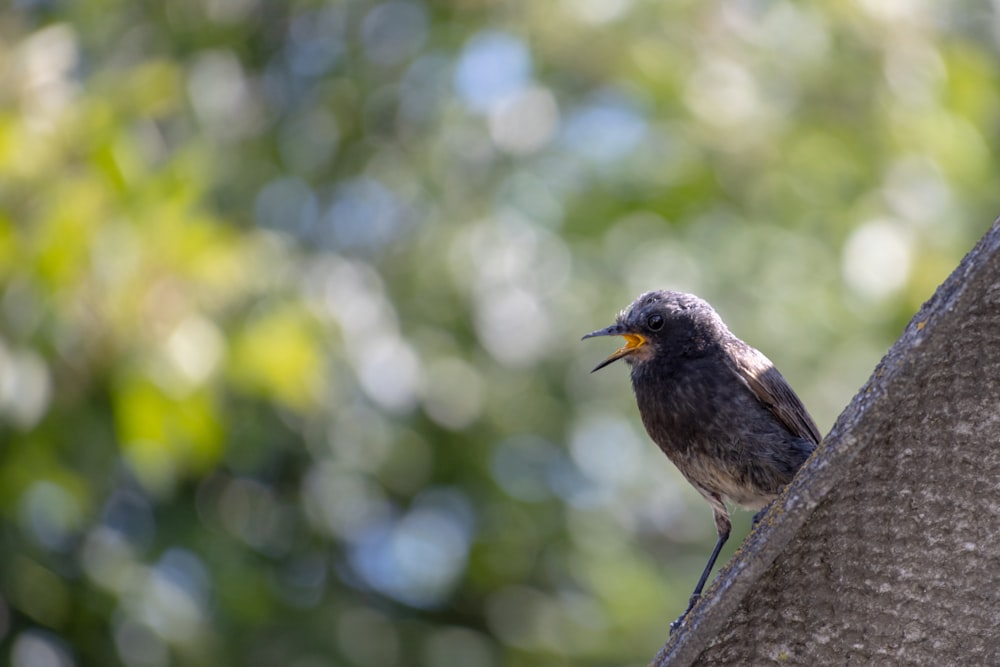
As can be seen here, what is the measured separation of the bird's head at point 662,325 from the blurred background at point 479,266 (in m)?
2.13

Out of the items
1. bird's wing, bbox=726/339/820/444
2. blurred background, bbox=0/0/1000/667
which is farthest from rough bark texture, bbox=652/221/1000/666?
blurred background, bbox=0/0/1000/667

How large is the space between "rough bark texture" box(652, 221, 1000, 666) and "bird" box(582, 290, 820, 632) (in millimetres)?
1299

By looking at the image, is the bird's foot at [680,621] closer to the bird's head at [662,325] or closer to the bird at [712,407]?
the bird at [712,407]

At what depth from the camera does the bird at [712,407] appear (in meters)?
3.88

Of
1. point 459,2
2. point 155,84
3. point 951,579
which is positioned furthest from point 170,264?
point 951,579

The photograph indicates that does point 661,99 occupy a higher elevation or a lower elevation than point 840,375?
higher

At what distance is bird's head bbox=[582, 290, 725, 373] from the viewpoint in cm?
416

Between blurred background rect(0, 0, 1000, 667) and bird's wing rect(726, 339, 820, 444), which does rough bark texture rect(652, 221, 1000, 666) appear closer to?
bird's wing rect(726, 339, 820, 444)

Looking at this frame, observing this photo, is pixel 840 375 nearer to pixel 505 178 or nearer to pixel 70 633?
pixel 505 178

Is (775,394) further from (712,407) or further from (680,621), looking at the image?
(680,621)

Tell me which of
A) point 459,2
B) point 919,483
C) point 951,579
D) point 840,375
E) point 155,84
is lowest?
point 951,579

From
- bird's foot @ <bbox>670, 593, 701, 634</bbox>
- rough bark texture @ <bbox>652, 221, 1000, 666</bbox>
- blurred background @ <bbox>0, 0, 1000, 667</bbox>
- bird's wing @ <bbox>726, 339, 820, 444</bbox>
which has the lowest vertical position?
rough bark texture @ <bbox>652, 221, 1000, 666</bbox>

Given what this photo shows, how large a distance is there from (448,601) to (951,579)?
5576 mm

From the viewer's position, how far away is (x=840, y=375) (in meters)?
7.06
